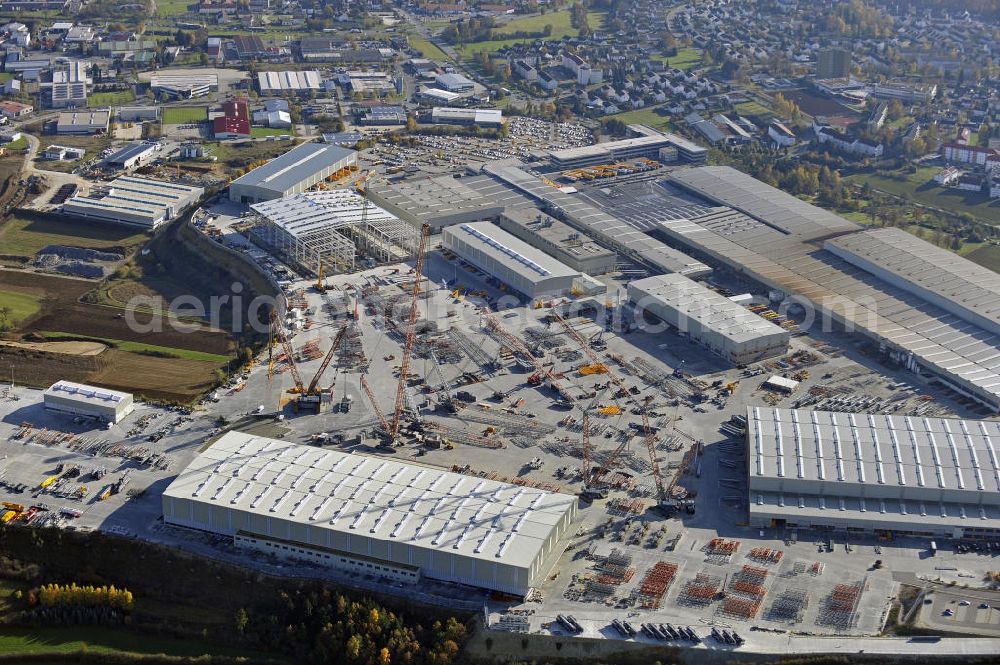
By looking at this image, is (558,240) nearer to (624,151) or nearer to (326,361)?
(326,361)

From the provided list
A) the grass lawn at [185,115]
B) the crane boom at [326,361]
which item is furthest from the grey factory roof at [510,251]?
the grass lawn at [185,115]

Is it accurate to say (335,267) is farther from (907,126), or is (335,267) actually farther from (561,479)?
(907,126)

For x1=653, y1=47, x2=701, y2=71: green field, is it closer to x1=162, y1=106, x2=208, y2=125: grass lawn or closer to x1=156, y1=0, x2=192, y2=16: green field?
x1=162, y1=106, x2=208, y2=125: grass lawn

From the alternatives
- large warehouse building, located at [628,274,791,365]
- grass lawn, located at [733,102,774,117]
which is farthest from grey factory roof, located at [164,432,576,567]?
grass lawn, located at [733,102,774,117]

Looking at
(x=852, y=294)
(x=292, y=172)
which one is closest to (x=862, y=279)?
(x=852, y=294)

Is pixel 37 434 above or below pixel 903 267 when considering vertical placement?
below

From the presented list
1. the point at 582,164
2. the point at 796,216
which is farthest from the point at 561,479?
the point at 582,164
